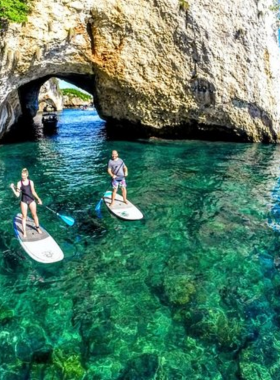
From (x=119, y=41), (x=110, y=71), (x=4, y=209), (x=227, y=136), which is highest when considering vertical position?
(x=119, y=41)

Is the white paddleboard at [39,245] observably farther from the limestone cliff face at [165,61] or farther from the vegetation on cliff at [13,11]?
the limestone cliff face at [165,61]

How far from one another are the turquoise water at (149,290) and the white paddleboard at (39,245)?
0.25 meters

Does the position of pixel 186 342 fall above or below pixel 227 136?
below

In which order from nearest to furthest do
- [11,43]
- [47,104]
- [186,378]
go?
1. [186,378]
2. [11,43]
3. [47,104]

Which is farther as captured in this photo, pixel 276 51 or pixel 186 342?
pixel 276 51

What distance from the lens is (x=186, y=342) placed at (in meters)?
7.67

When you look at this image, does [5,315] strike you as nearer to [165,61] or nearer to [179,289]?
[179,289]

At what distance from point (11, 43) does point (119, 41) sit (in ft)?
30.2

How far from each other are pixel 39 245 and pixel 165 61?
2265 centimetres

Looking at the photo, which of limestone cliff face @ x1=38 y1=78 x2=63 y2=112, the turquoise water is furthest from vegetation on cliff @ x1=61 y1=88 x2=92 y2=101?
the turquoise water

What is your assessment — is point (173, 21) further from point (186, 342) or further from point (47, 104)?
point (47, 104)

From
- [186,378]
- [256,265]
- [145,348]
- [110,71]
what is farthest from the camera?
[110,71]

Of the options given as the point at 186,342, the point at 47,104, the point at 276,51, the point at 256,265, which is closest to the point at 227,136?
the point at 276,51

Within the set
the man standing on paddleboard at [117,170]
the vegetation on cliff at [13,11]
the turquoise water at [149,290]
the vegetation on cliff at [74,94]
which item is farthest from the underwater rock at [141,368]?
the vegetation on cliff at [74,94]
